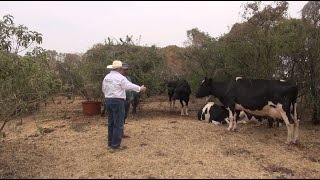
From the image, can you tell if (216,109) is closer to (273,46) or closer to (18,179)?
(273,46)

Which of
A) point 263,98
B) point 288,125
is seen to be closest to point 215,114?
point 263,98

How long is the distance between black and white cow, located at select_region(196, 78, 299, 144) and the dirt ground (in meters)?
0.53

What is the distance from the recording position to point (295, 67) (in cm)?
1188

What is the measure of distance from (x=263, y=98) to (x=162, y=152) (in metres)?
3.24

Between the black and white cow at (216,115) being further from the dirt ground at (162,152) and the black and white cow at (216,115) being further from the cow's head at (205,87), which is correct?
the cow's head at (205,87)

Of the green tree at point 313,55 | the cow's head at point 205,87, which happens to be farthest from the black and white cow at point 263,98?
the green tree at point 313,55

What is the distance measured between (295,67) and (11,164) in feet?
27.0

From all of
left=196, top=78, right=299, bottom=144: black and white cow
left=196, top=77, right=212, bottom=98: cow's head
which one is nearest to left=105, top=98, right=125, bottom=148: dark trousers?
left=196, top=78, right=299, bottom=144: black and white cow

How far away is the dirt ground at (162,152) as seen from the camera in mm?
7059

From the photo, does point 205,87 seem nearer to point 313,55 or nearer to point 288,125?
point 313,55

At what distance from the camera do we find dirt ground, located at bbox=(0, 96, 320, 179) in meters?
7.06

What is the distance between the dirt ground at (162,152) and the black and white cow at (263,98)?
20.8 inches

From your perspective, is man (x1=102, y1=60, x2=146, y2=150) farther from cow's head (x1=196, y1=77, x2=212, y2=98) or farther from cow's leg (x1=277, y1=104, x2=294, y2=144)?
cow's head (x1=196, y1=77, x2=212, y2=98)

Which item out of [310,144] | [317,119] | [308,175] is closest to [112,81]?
[308,175]
